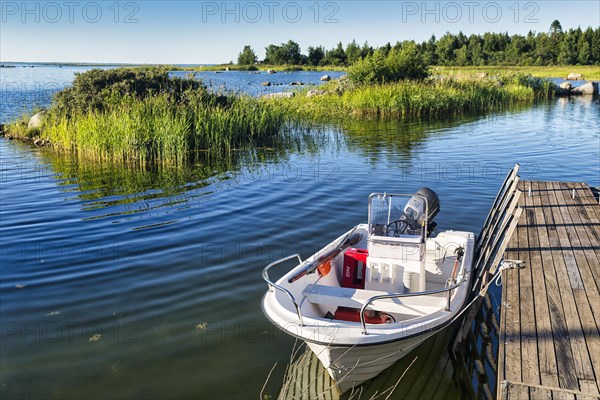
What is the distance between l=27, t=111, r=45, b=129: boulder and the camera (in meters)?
23.3

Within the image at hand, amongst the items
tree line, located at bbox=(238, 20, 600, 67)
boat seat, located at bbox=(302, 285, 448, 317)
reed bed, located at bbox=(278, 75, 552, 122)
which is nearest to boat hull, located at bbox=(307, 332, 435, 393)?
boat seat, located at bbox=(302, 285, 448, 317)

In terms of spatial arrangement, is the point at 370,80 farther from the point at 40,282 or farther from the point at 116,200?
the point at 40,282

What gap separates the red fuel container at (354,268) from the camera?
7.18 metres

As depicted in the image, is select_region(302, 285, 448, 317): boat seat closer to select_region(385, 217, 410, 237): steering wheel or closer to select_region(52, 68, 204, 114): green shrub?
select_region(385, 217, 410, 237): steering wheel

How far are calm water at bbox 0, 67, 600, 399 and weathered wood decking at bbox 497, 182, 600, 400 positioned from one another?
3.91ft

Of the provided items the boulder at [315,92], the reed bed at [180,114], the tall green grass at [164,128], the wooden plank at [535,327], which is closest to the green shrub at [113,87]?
the reed bed at [180,114]

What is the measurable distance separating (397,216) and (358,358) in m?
2.27

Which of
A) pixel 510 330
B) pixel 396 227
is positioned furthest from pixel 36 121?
pixel 510 330

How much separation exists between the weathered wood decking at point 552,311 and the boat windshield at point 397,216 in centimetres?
126

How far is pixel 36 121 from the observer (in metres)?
23.6

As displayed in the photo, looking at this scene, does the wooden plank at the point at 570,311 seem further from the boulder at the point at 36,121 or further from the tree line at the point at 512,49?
the tree line at the point at 512,49

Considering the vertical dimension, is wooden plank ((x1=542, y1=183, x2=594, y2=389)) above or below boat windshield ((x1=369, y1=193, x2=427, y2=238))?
below

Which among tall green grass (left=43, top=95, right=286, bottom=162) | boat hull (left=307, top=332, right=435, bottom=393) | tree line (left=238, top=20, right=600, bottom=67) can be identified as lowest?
boat hull (left=307, top=332, right=435, bottom=393)

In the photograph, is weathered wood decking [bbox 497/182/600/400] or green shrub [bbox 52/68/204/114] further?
green shrub [bbox 52/68/204/114]
